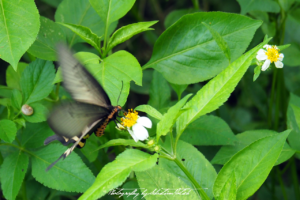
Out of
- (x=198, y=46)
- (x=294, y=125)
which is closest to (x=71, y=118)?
(x=198, y=46)

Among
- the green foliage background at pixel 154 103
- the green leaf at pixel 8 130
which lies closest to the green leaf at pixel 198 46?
the green foliage background at pixel 154 103

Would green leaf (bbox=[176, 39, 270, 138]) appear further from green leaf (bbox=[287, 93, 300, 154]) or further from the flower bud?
the flower bud

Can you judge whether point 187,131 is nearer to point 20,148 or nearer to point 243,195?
point 243,195

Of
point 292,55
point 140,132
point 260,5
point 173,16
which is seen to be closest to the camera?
point 140,132

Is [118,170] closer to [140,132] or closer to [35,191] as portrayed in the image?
[140,132]

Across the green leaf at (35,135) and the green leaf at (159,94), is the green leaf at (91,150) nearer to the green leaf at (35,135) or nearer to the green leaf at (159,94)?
the green leaf at (35,135)

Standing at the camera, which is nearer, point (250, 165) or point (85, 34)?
point (250, 165)

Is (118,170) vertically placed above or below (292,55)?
below
